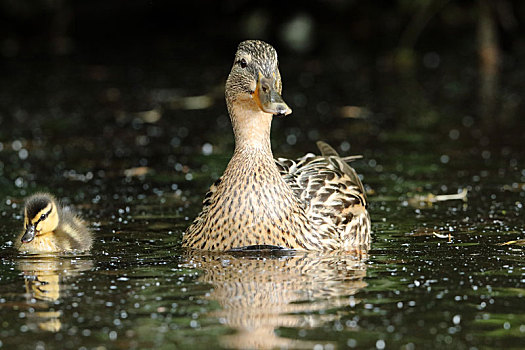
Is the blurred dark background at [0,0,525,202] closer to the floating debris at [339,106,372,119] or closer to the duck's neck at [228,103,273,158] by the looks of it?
the floating debris at [339,106,372,119]

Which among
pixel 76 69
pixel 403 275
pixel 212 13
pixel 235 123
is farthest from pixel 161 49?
pixel 403 275

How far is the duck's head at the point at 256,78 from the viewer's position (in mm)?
6348

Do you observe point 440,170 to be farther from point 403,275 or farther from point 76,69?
point 76,69

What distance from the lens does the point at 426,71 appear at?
14.5 metres

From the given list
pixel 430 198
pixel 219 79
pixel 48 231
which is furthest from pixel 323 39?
pixel 48 231

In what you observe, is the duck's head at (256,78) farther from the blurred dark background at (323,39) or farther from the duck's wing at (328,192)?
the blurred dark background at (323,39)

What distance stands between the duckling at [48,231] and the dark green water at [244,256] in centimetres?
14

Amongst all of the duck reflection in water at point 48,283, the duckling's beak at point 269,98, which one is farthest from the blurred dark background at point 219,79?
the duckling's beak at point 269,98

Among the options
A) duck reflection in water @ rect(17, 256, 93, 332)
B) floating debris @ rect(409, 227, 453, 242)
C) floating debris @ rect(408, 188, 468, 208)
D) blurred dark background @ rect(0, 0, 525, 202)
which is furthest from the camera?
A: blurred dark background @ rect(0, 0, 525, 202)

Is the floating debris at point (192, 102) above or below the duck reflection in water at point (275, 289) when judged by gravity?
above

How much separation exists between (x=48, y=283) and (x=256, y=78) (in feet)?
5.51

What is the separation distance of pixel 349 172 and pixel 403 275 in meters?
1.92

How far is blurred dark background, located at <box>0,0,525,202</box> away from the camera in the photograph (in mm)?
10109

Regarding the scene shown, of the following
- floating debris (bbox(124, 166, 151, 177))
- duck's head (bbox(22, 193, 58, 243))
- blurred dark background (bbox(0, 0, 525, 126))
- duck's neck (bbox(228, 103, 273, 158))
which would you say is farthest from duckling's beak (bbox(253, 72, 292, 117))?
blurred dark background (bbox(0, 0, 525, 126))
